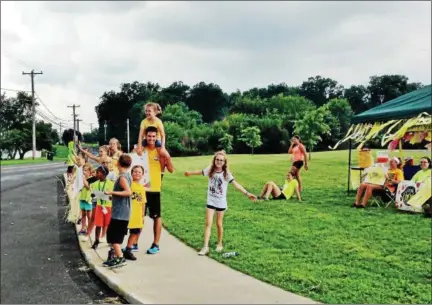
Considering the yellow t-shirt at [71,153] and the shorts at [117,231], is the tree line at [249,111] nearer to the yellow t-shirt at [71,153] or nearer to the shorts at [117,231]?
the yellow t-shirt at [71,153]

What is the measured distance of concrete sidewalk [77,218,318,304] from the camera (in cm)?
454

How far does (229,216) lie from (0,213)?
292 inches

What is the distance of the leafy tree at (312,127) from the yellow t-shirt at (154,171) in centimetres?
84

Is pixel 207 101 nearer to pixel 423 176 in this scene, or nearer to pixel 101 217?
pixel 101 217

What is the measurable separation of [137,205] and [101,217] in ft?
1.58

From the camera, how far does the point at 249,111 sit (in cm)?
202

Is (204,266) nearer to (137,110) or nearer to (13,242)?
(137,110)

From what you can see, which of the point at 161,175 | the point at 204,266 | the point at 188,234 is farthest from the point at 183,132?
the point at 204,266

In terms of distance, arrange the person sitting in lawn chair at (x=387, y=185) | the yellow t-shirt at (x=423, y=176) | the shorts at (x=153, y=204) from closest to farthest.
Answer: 1. the shorts at (x=153, y=204)
2. the yellow t-shirt at (x=423, y=176)
3. the person sitting in lawn chair at (x=387, y=185)

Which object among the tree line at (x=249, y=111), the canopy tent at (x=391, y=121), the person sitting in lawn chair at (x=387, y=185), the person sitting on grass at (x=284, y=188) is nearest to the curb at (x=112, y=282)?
the person sitting on grass at (x=284, y=188)

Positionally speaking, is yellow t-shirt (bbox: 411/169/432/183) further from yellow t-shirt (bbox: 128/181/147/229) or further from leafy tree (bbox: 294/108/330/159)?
yellow t-shirt (bbox: 128/181/147/229)

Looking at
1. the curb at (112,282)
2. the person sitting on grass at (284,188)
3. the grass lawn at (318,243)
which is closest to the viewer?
the person sitting on grass at (284,188)

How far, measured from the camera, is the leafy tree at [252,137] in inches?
71.0

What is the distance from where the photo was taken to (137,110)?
53.8 inches
